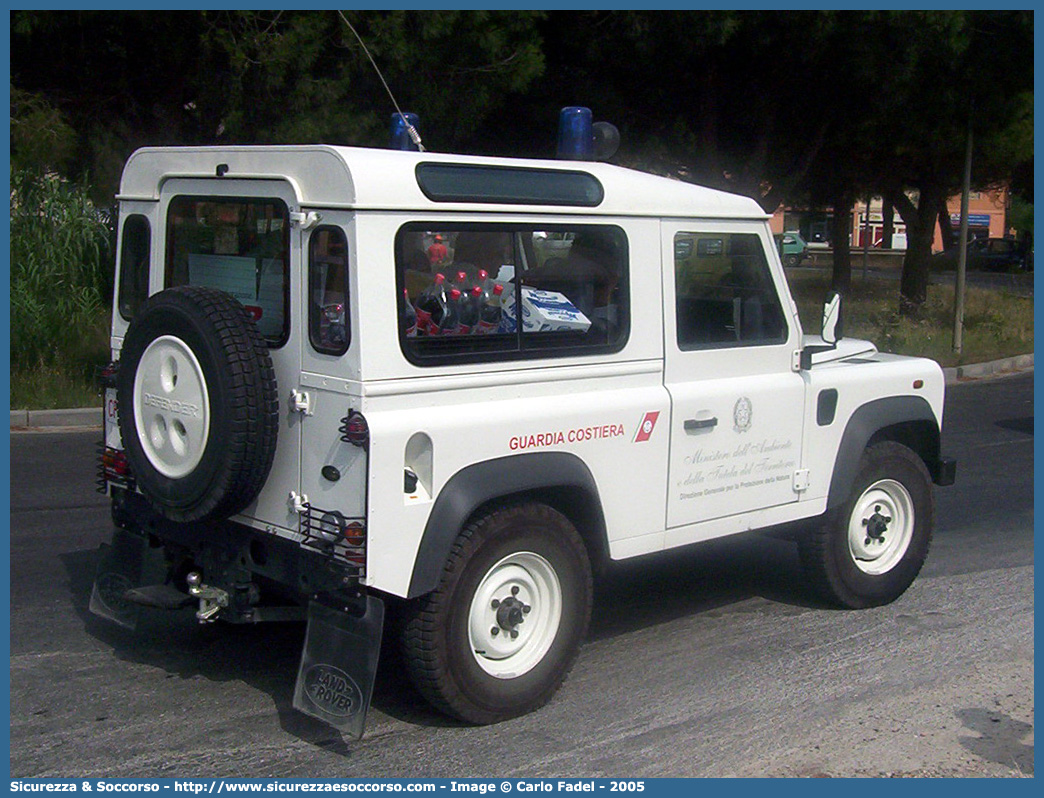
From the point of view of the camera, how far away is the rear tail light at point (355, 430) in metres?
4.22

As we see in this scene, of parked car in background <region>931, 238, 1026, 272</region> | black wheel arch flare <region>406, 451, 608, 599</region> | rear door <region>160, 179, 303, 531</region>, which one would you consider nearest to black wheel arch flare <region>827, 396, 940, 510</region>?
black wheel arch flare <region>406, 451, 608, 599</region>

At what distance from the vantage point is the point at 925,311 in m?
22.1

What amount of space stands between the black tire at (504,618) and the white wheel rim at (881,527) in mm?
1969

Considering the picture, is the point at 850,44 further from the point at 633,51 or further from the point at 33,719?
the point at 33,719

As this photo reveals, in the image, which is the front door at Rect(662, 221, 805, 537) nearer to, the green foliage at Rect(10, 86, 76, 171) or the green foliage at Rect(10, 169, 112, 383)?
the green foliage at Rect(10, 169, 112, 383)

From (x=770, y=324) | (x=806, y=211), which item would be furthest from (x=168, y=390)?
(x=806, y=211)

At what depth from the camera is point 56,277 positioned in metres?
13.2

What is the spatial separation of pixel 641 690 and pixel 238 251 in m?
2.52

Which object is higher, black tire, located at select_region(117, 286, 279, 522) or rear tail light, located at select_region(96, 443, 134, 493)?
black tire, located at select_region(117, 286, 279, 522)

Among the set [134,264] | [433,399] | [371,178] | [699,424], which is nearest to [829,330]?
[699,424]

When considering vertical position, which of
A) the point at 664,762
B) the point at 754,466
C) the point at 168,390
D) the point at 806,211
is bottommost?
the point at 664,762

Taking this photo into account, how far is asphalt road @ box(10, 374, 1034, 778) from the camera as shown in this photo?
454 centimetres

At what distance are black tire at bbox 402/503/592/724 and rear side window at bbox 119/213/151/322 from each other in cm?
198

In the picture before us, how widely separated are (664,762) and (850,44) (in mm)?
13353
